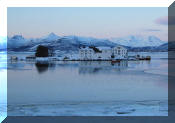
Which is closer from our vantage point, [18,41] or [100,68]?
[100,68]

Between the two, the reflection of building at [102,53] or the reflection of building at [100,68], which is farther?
the reflection of building at [102,53]

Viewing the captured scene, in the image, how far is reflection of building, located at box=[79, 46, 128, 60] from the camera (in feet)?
80.1

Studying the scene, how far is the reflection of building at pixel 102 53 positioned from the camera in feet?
80.1

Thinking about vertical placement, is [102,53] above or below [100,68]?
above

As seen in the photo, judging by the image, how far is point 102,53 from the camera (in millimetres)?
25453

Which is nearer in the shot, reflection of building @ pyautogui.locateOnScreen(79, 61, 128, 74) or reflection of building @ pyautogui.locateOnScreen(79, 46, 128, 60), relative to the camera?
reflection of building @ pyautogui.locateOnScreen(79, 61, 128, 74)

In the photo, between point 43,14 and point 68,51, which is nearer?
point 43,14
